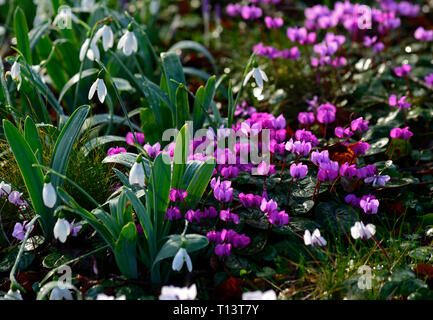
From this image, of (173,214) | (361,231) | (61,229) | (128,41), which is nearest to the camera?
(61,229)

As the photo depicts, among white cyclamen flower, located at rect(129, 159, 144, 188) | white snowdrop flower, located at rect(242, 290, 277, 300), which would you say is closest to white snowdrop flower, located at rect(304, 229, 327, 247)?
white snowdrop flower, located at rect(242, 290, 277, 300)

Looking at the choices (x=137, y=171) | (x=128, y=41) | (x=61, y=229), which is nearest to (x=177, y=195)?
(x=137, y=171)

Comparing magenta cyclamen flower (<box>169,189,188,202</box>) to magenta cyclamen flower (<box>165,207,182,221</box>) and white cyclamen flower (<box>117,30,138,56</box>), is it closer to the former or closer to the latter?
magenta cyclamen flower (<box>165,207,182,221</box>)

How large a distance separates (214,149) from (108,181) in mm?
460

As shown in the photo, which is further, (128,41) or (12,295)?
(128,41)

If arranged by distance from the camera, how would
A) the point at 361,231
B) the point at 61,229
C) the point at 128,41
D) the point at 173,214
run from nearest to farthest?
1. the point at 61,229
2. the point at 361,231
3. the point at 173,214
4. the point at 128,41

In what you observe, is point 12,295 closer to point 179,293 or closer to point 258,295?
point 179,293

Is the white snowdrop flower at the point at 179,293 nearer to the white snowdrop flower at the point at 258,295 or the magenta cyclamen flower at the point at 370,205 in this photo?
the white snowdrop flower at the point at 258,295

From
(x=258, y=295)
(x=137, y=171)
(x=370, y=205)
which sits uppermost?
(x=137, y=171)

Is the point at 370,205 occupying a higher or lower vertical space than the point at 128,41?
lower

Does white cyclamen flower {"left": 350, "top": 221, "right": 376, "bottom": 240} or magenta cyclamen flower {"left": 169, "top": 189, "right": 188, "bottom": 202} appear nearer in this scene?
white cyclamen flower {"left": 350, "top": 221, "right": 376, "bottom": 240}

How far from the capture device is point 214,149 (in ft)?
7.89

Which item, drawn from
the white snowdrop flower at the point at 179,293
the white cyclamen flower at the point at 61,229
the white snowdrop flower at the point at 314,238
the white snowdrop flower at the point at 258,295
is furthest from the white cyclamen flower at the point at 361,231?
the white cyclamen flower at the point at 61,229

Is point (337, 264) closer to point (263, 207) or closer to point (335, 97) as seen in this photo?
point (263, 207)
